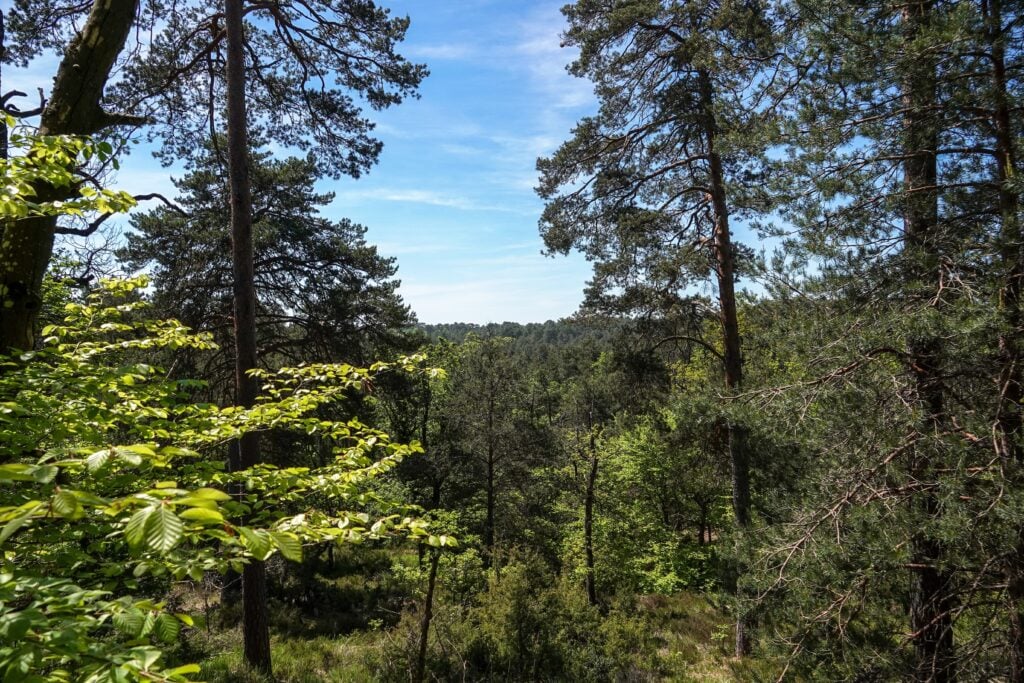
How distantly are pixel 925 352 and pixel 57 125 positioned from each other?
728cm

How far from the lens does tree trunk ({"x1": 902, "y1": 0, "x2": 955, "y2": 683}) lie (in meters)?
3.84

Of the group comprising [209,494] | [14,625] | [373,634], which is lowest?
[373,634]

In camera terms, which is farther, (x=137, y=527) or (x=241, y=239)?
(x=241, y=239)

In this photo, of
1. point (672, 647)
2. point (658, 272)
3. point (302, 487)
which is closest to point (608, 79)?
point (658, 272)

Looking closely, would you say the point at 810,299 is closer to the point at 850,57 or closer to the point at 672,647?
the point at 850,57

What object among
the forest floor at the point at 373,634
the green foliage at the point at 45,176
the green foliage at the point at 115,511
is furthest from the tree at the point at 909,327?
the green foliage at the point at 45,176

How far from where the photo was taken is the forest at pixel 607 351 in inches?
105

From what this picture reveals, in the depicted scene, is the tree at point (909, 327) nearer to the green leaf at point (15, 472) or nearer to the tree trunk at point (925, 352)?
the tree trunk at point (925, 352)

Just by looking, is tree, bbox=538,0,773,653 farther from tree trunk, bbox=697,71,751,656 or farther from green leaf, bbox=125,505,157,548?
green leaf, bbox=125,505,157,548

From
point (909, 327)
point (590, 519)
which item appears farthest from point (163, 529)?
A: point (590, 519)

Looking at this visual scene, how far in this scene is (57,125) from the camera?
144 inches

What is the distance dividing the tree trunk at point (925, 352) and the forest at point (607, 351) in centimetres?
3

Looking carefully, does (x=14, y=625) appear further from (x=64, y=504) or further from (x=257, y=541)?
(x=257, y=541)

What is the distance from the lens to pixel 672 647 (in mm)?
12219
